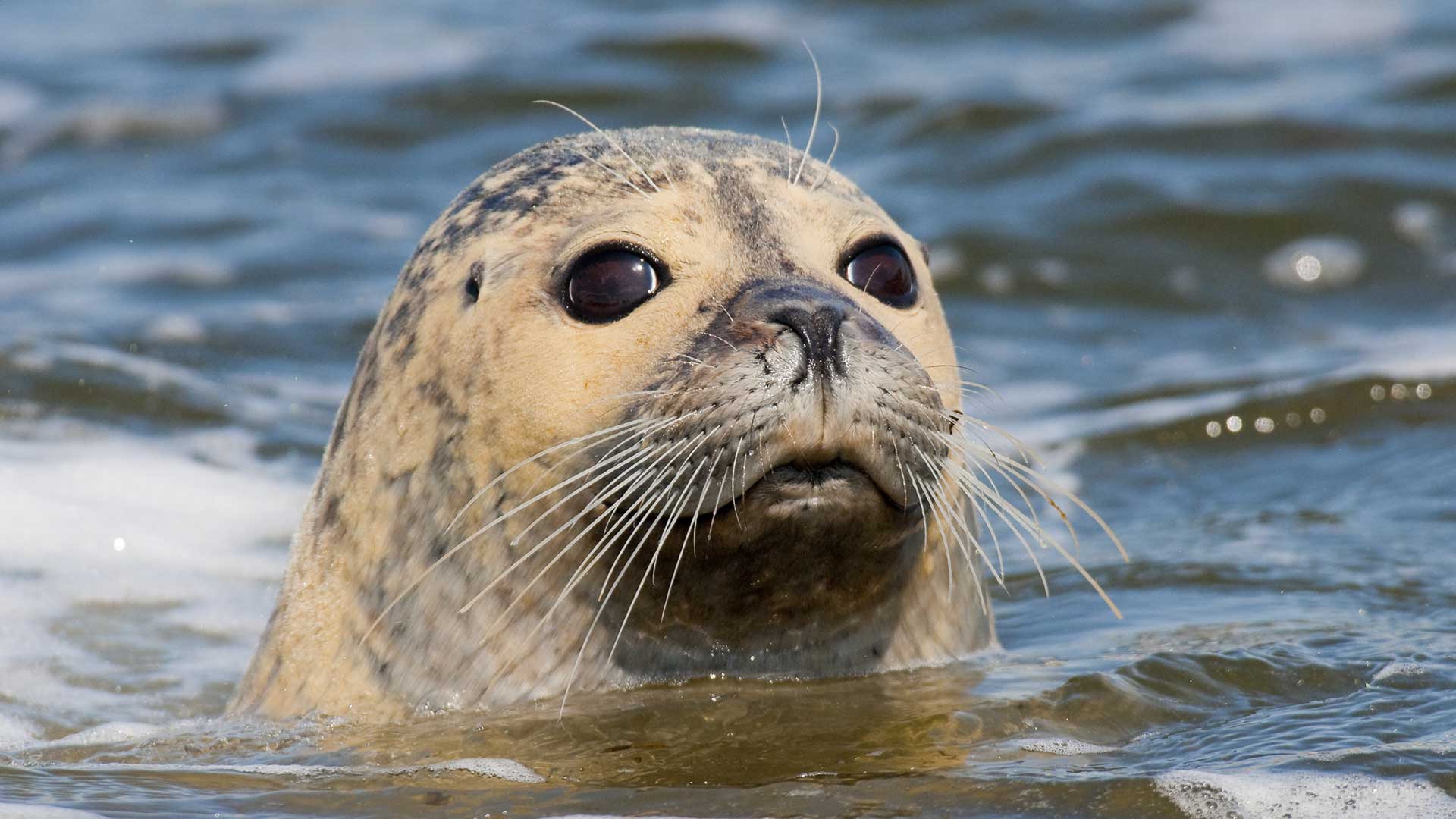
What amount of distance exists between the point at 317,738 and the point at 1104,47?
1005cm

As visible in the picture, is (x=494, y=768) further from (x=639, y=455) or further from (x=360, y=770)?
(x=639, y=455)

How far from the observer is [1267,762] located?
3.42 metres

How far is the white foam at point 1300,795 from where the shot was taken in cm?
318

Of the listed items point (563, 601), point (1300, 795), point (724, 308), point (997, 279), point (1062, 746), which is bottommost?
point (1300, 795)

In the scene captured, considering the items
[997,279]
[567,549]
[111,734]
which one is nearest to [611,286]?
[567,549]

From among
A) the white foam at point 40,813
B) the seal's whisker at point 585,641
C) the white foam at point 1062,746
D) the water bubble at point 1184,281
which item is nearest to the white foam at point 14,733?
the white foam at point 40,813

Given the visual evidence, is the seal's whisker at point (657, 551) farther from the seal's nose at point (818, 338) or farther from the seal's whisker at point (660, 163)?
the seal's whisker at point (660, 163)

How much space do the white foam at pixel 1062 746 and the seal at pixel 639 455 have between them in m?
0.40

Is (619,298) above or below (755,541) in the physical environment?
above

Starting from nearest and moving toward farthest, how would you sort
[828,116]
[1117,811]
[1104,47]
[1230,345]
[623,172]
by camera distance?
[1117,811] → [623,172] → [1230,345] → [828,116] → [1104,47]

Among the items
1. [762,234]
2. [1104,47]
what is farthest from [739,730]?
[1104,47]

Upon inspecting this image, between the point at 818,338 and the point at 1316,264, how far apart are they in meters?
6.64

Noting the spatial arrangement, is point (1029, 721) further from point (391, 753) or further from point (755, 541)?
point (391, 753)

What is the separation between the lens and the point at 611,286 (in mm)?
3654
